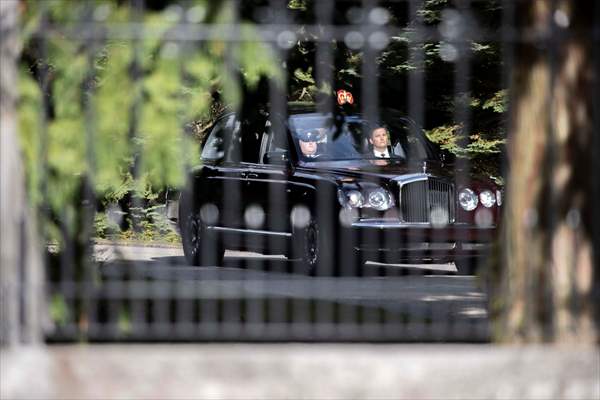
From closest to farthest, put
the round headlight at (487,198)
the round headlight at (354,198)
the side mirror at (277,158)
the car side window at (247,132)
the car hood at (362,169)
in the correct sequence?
the car side window at (247,132), the round headlight at (354,198), the side mirror at (277,158), the car hood at (362,169), the round headlight at (487,198)

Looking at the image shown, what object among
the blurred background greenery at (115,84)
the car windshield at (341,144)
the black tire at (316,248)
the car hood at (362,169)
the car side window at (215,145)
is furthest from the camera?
the car windshield at (341,144)

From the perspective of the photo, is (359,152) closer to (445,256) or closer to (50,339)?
(445,256)

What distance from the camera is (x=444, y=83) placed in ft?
55.6

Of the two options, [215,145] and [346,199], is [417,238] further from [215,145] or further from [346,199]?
[215,145]

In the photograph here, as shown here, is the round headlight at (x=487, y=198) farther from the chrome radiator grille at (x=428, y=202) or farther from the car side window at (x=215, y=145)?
the car side window at (x=215, y=145)

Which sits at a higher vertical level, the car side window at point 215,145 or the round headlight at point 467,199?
the car side window at point 215,145

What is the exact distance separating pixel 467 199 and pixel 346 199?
171 centimetres

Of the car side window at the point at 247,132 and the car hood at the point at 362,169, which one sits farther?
the car hood at the point at 362,169

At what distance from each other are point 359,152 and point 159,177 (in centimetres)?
736

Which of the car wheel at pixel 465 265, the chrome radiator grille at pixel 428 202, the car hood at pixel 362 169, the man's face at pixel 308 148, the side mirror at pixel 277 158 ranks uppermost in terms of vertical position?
the man's face at pixel 308 148

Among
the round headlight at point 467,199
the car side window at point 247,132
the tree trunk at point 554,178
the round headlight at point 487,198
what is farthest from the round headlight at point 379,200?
the tree trunk at point 554,178

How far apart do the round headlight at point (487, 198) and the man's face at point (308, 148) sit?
1.88 m

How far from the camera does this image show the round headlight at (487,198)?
16141 millimetres

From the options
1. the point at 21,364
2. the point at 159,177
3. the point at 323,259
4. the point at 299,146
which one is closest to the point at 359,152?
the point at 299,146
